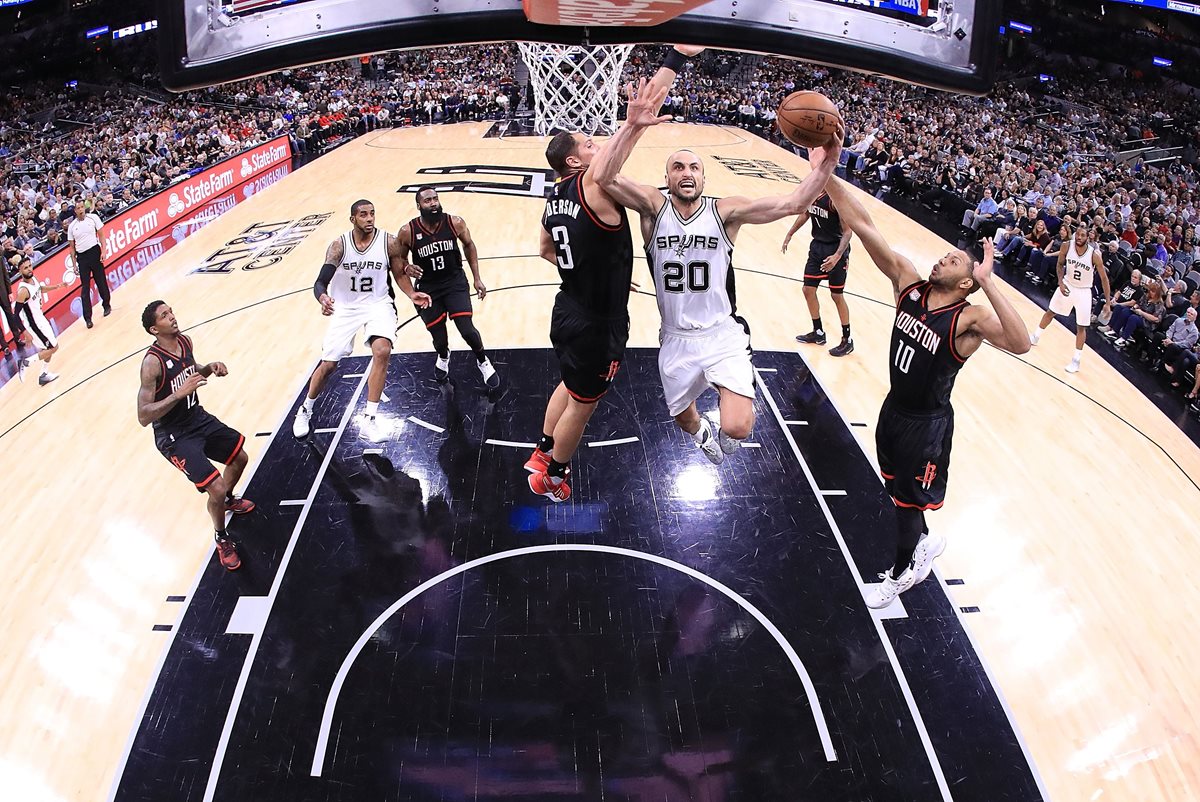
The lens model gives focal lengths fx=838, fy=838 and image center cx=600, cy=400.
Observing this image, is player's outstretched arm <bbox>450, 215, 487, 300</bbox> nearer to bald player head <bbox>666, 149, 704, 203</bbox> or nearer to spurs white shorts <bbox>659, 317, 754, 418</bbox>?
spurs white shorts <bbox>659, 317, 754, 418</bbox>

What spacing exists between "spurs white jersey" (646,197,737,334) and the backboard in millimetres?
1162

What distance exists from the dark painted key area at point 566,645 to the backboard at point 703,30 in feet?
10.6

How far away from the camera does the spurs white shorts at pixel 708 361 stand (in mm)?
4621

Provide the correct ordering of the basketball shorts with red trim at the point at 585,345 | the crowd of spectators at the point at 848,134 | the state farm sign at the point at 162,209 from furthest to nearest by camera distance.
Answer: the crowd of spectators at the point at 848,134, the state farm sign at the point at 162,209, the basketball shorts with red trim at the point at 585,345

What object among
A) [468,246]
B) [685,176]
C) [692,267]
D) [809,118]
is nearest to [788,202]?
[809,118]

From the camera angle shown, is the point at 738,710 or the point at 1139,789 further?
the point at 738,710

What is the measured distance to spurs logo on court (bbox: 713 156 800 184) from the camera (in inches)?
683

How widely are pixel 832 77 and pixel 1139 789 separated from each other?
2962 cm

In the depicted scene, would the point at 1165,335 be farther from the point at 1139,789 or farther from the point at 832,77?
the point at 832,77

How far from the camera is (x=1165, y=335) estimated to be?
891 centimetres

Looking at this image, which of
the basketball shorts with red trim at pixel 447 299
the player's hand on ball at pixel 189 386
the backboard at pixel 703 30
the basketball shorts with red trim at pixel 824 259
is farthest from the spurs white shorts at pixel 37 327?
the basketball shorts with red trim at pixel 824 259

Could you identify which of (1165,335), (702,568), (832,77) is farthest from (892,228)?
(832,77)

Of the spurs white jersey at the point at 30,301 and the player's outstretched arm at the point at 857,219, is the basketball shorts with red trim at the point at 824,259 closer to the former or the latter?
the player's outstretched arm at the point at 857,219

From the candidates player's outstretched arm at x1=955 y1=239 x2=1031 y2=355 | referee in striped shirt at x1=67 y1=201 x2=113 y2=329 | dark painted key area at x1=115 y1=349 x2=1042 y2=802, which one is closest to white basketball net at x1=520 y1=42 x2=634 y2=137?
referee in striped shirt at x1=67 y1=201 x2=113 y2=329
